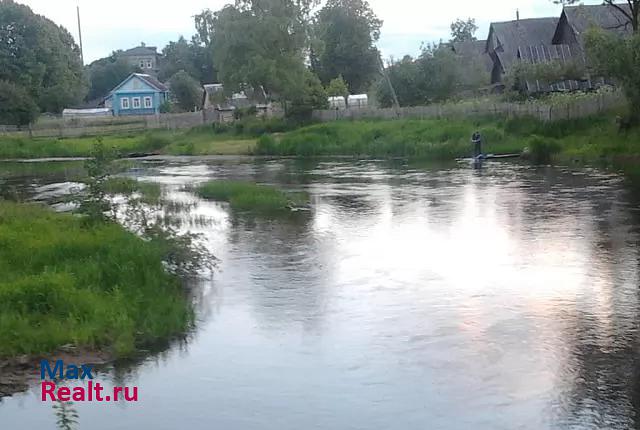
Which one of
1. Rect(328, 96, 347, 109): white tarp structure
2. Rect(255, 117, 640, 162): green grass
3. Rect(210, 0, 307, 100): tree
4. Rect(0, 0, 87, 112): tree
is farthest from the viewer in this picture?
Rect(0, 0, 87, 112): tree

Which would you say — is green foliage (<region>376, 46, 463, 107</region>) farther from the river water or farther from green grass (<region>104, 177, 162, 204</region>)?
the river water

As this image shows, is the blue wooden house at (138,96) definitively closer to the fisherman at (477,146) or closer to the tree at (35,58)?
the tree at (35,58)

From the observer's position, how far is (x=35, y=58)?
7181cm

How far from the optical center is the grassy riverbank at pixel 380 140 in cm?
3575

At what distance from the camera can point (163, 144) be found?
54906mm

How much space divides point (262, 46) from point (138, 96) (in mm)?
39866

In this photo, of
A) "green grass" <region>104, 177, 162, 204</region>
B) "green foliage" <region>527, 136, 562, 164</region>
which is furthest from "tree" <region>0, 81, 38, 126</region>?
"green foliage" <region>527, 136, 562, 164</region>

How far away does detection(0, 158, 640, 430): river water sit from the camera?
7.98m

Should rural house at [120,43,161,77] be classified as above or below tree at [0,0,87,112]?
above

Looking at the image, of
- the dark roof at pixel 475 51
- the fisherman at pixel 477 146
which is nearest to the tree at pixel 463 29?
the dark roof at pixel 475 51

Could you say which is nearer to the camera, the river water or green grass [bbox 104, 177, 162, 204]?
the river water

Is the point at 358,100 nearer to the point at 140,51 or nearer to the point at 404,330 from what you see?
the point at 404,330

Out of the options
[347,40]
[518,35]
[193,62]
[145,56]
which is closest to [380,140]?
[518,35]

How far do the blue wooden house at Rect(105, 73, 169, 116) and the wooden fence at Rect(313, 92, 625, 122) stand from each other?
40.9 m
